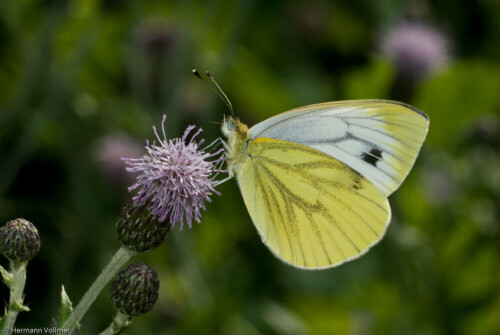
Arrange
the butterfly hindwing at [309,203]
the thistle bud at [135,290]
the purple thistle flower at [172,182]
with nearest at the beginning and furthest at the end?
the thistle bud at [135,290] < the purple thistle flower at [172,182] < the butterfly hindwing at [309,203]

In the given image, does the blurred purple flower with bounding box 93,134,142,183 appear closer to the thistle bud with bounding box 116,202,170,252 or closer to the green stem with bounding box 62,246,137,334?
the thistle bud with bounding box 116,202,170,252

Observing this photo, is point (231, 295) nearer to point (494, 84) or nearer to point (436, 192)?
point (436, 192)

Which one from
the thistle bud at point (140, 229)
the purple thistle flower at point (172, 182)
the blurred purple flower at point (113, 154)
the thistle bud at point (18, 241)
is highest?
the purple thistle flower at point (172, 182)

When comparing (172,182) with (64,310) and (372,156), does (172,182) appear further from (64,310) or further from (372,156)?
(372,156)

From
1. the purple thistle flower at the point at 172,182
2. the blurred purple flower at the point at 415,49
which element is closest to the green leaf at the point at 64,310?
the purple thistle flower at the point at 172,182

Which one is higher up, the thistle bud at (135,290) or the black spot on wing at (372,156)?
the black spot on wing at (372,156)

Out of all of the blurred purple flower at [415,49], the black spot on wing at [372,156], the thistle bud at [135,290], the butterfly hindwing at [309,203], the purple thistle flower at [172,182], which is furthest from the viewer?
the blurred purple flower at [415,49]

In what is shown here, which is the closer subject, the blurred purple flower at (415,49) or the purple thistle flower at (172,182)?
the purple thistle flower at (172,182)

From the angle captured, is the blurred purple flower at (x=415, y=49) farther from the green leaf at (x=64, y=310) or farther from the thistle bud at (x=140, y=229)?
the green leaf at (x=64, y=310)
